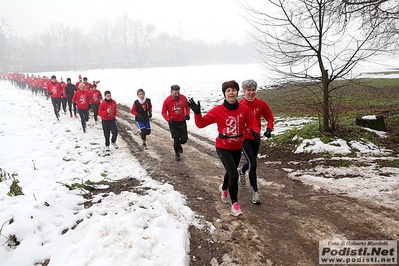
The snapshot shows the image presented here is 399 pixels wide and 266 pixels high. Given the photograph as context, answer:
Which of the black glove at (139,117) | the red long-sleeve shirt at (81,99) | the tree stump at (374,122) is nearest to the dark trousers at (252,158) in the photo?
the black glove at (139,117)

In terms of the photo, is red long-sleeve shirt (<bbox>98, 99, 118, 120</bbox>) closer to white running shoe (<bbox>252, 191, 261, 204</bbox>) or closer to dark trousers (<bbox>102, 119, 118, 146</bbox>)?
dark trousers (<bbox>102, 119, 118, 146</bbox>)

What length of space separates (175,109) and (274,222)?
460cm

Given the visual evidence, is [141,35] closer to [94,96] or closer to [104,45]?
[104,45]

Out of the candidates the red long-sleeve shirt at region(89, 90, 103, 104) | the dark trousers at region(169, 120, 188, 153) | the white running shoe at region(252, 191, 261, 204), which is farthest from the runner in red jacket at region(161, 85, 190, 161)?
the red long-sleeve shirt at region(89, 90, 103, 104)

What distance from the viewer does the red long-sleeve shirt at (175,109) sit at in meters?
7.71

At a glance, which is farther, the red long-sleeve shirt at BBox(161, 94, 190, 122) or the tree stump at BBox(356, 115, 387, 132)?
the tree stump at BBox(356, 115, 387, 132)

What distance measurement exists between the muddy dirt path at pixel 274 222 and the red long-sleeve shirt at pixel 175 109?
2.04m

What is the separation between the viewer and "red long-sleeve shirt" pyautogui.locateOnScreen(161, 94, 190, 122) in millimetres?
7707

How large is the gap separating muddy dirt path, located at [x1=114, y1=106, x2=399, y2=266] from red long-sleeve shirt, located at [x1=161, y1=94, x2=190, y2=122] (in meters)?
2.04

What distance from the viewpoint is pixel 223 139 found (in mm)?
4449

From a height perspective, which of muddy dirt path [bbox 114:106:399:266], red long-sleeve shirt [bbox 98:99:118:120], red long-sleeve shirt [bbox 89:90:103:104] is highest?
red long-sleeve shirt [bbox 89:90:103:104]

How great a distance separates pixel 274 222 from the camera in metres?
4.18

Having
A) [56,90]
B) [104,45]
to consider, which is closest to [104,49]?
[104,45]

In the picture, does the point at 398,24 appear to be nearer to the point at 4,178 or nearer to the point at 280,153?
the point at 280,153
